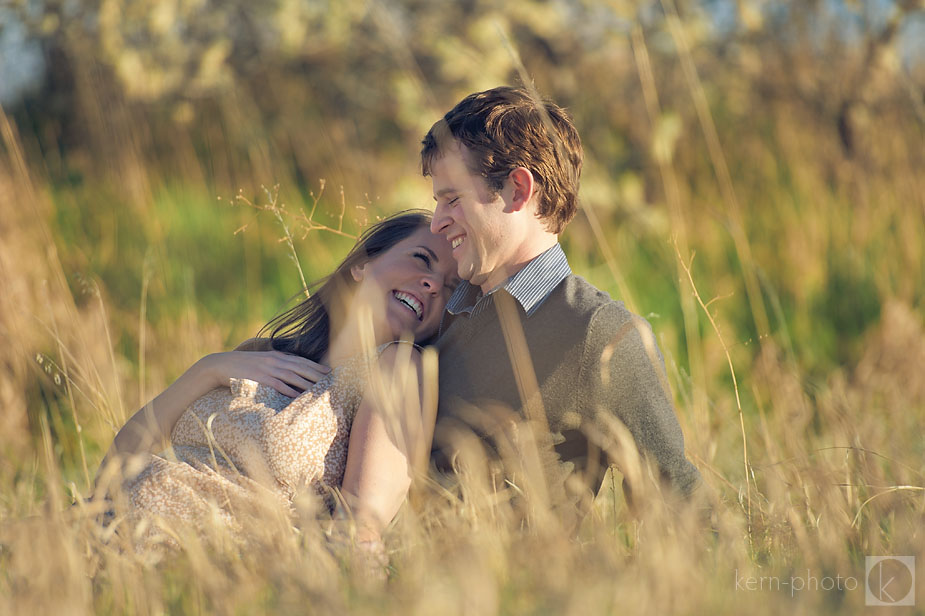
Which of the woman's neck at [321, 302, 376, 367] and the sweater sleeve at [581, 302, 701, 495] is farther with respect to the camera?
the woman's neck at [321, 302, 376, 367]

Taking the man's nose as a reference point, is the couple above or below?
below

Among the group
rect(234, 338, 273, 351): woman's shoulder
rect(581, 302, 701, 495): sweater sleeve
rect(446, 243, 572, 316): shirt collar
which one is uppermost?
rect(446, 243, 572, 316): shirt collar

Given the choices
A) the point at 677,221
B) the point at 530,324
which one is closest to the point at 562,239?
the point at 677,221

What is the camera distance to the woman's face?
2.42 m

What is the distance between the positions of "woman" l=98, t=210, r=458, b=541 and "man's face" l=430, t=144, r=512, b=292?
0.18 m

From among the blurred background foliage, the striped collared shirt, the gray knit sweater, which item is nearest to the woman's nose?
the striped collared shirt

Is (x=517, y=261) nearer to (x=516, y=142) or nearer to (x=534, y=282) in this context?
(x=534, y=282)

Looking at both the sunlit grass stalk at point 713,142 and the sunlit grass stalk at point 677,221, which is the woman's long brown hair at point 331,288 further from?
the sunlit grass stalk at point 713,142

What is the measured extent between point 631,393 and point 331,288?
0.95 meters

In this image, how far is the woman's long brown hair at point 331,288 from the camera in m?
2.58

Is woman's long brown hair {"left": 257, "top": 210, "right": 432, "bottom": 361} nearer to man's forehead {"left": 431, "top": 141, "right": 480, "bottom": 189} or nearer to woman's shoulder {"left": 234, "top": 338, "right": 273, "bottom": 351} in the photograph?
woman's shoulder {"left": 234, "top": 338, "right": 273, "bottom": 351}

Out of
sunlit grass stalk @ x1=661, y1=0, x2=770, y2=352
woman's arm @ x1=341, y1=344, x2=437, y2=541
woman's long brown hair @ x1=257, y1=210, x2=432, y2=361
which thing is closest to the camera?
woman's arm @ x1=341, y1=344, x2=437, y2=541

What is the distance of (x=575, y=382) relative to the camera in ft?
7.06

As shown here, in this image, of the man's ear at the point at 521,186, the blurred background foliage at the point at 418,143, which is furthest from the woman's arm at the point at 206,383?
the blurred background foliage at the point at 418,143
